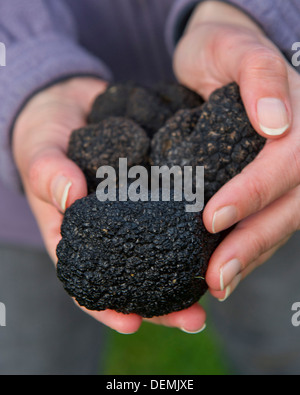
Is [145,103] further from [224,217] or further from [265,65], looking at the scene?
[224,217]

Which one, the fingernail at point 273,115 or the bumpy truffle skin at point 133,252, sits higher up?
the fingernail at point 273,115

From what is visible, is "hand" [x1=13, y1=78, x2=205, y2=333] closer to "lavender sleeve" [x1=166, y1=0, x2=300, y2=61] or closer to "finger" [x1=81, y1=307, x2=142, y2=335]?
"finger" [x1=81, y1=307, x2=142, y2=335]

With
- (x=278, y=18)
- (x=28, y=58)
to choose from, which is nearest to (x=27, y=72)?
(x=28, y=58)

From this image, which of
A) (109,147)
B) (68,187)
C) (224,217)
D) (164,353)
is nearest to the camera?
(224,217)

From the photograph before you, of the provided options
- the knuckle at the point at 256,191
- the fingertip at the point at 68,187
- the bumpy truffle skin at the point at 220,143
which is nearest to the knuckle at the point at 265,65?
the bumpy truffle skin at the point at 220,143

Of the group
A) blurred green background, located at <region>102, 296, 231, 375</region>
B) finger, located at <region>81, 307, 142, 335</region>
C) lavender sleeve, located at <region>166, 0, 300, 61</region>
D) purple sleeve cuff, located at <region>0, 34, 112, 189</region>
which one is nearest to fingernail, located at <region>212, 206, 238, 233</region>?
finger, located at <region>81, 307, 142, 335</region>

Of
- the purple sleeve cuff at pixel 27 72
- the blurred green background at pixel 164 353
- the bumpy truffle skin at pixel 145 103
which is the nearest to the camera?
the bumpy truffle skin at pixel 145 103

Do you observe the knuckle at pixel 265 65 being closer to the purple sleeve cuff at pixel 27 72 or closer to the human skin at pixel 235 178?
the human skin at pixel 235 178

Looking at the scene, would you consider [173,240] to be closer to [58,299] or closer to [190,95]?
[190,95]
